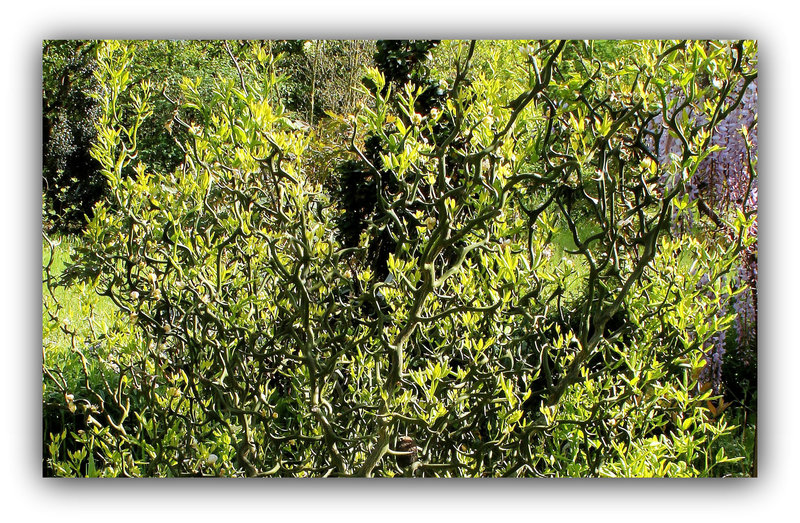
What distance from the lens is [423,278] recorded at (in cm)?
219

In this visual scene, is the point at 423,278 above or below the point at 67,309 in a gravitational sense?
above

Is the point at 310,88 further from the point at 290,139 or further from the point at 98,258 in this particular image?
the point at 98,258

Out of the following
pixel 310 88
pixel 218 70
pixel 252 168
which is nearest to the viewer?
pixel 252 168

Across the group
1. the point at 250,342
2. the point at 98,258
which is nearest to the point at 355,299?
the point at 250,342

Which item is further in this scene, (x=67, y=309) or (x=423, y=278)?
(x=67, y=309)

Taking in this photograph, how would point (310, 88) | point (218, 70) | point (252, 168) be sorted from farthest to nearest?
point (310, 88), point (218, 70), point (252, 168)

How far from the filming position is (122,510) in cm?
246

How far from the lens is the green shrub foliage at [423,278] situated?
2.16 meters

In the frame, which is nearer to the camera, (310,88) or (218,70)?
(218,70)

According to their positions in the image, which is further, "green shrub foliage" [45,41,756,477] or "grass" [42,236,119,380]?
"grass" [42,236,119,380]

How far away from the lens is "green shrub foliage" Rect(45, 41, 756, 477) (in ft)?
7.08

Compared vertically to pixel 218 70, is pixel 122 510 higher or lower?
lower

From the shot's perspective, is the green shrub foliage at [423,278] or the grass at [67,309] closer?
the green shrub foliage at [423,278]
